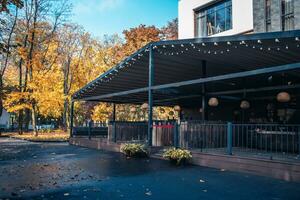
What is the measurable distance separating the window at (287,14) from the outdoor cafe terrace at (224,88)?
3.36m

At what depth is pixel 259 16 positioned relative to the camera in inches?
680

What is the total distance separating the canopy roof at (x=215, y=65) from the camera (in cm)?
920

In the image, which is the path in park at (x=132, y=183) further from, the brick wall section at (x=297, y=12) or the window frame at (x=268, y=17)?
the window frame at (x=268, y=17)

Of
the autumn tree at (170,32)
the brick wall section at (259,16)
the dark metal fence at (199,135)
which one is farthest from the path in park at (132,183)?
the autumn tree at (170,32)

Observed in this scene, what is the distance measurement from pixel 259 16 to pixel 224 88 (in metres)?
4.71

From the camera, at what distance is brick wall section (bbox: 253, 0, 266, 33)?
17109 millimetres

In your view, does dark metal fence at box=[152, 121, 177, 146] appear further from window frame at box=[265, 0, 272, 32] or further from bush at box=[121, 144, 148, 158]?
window frame at box=[265, 0, 272, 32]

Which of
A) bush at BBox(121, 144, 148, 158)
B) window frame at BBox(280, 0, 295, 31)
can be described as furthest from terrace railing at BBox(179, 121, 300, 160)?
window frame at BBox(280, 0, 295, 31)

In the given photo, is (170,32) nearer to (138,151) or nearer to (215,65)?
(215,65)

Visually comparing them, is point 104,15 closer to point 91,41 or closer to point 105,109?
point 91,41

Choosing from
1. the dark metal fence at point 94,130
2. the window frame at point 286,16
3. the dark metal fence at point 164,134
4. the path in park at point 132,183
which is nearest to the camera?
the path in park at point 132,183

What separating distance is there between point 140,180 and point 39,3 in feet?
84.5

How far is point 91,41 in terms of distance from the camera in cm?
3644

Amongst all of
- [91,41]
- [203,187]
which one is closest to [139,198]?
[203,187]
